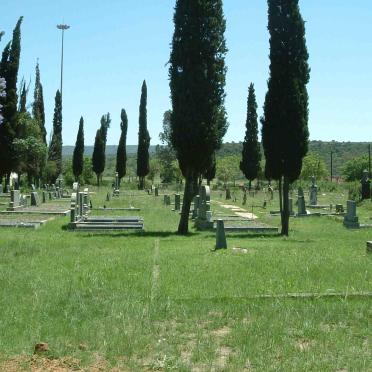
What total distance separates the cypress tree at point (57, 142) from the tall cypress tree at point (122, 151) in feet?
23.3

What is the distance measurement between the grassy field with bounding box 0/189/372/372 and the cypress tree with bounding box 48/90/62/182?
48754 millimetres

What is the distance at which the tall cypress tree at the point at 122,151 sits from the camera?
66.0 meters

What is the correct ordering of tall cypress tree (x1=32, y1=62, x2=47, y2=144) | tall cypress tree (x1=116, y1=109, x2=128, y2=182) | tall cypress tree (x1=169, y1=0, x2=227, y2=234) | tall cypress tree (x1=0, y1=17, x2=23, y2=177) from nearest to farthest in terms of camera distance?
tall cypress tree (x1=169, y1=0, x2=227, y2=234), tall cypress tree (x1=0, y1=17, x2=23, y2=177), tall cypress tree (x1=32, y1=62, x2=47, y2=144), tall cypress tree (x1=116, y1=109, x2=128, y2=182)

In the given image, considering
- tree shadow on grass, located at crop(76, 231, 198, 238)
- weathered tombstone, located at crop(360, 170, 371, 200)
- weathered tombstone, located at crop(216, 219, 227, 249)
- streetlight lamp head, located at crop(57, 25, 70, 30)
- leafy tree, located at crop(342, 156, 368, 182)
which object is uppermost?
streetlight lamp head, located at crop(57, 25, 70, 30)

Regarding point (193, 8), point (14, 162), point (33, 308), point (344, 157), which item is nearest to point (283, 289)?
point (33, 308)

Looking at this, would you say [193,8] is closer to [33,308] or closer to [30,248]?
[30,248]

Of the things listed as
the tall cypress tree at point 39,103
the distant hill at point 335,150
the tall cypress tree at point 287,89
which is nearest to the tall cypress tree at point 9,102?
the tall cypress tree at point 39,103

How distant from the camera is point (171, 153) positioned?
240 feet

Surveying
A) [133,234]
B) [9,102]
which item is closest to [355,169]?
[9,102]

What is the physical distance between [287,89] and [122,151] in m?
47.4

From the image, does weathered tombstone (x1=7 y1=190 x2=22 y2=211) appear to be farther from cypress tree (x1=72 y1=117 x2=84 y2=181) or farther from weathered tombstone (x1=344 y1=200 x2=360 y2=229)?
cypress tree (x1=72 y1=117 x2=84 y2=181)

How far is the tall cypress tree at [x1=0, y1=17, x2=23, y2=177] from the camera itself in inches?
1459

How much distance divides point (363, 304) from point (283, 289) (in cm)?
126

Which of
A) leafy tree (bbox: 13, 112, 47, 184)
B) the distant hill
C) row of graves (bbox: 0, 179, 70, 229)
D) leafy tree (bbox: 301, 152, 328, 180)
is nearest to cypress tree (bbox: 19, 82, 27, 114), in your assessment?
leafy tree (bbox: 13, 112, 47, 184)
